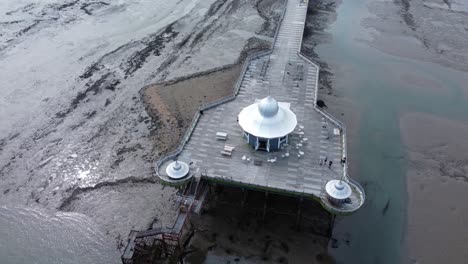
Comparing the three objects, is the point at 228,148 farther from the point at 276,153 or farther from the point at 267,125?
the point at 276,153

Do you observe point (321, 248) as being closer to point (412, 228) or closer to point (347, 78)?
point (412, 228)

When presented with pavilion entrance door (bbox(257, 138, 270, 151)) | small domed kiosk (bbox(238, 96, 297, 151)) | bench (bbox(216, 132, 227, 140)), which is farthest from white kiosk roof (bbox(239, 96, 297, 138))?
bench (bbox(216, 132, 227, 140))

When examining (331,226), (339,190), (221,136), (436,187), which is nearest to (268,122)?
(221,136)

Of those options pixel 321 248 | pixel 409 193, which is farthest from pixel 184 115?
pixel 409 193

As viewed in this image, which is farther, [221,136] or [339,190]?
[221,136]

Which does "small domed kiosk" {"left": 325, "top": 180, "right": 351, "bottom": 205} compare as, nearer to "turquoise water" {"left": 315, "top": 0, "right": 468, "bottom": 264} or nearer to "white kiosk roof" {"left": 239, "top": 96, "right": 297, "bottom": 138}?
"turquoise water" {"left": 315, "top": 0, "right": 468, "bottom": 264}
